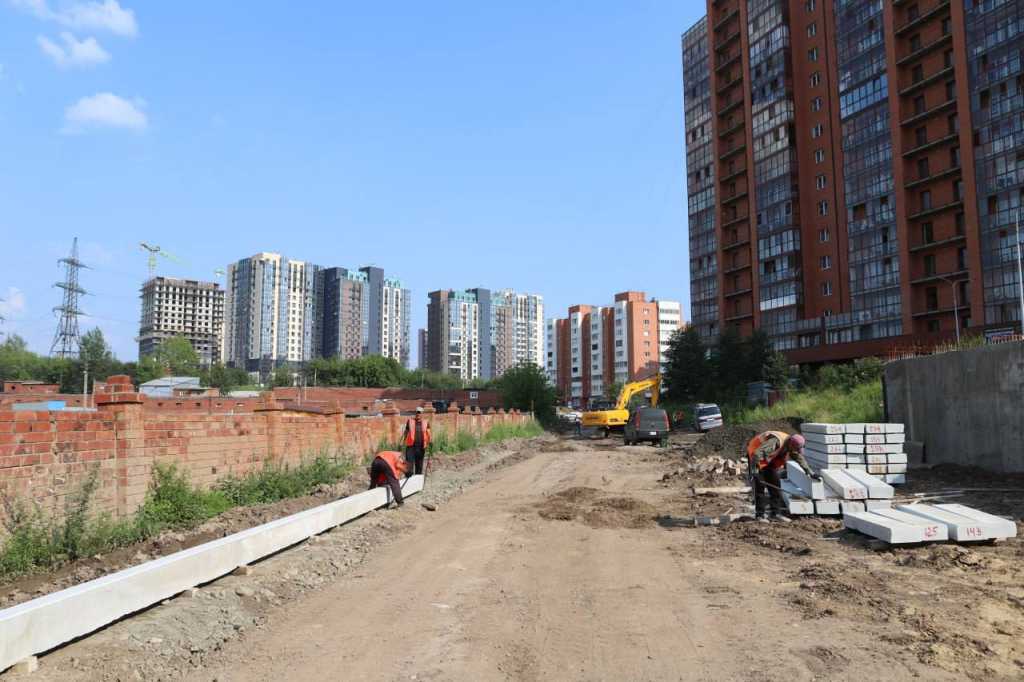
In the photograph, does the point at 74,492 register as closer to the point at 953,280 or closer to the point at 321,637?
the point at 321,637

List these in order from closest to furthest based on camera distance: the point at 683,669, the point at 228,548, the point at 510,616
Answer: the point at 683,669 < the point at 510,616 < the point at 228,548

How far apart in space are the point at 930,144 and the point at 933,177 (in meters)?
2.46

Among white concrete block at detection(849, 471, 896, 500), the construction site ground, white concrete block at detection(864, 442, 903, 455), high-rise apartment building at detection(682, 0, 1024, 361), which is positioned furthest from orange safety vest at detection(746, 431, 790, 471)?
high-rise apartment building at detection(682, 0, 1024, 361)

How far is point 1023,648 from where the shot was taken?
5113mm

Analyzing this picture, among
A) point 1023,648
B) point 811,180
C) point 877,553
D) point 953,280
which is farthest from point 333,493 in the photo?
point 811,180

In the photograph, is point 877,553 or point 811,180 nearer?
point 877,553

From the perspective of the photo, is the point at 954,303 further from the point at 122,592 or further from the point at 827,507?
the point at 122,592

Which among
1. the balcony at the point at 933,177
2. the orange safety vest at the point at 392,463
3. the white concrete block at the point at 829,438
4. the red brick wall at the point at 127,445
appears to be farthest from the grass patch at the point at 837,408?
the balcony at the point at 933,177

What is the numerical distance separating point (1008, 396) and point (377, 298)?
143m

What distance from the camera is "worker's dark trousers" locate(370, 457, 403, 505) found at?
40.2 feet

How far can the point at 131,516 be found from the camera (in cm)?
879

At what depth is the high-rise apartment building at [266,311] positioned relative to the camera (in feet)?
431

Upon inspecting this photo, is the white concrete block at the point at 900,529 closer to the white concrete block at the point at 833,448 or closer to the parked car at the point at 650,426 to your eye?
the white concrete block at the point at 833,448

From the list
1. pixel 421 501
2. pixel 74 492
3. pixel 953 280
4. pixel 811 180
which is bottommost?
pixel 421 501
